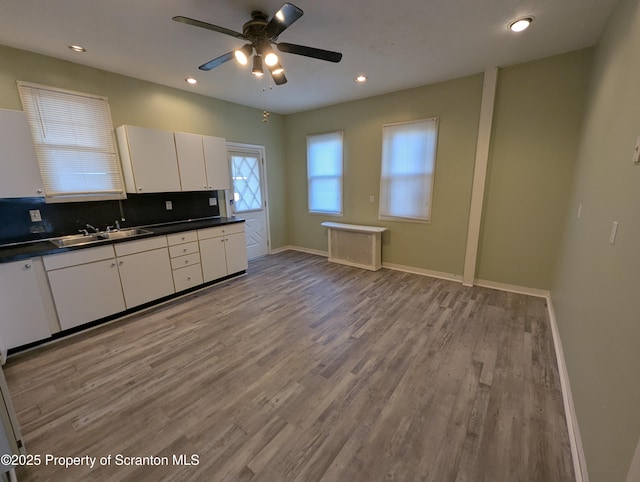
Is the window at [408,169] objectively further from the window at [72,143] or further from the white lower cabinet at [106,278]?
the window at [72,143]

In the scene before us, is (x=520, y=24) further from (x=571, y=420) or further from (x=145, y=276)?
(x=145, y=276)

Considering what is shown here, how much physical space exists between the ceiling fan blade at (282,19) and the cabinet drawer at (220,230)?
2.50m

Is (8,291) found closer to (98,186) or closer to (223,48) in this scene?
(98,186)

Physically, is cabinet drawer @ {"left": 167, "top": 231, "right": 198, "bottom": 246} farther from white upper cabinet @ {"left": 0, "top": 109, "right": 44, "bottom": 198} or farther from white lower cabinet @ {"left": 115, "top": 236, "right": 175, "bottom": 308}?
white upper cabinet @ {"left": 0, "top": 109, "right": 44, "bottom": 198}

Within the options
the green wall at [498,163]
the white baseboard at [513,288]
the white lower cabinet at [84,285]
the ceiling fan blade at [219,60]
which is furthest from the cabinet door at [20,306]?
the white baseboard at [513,288]

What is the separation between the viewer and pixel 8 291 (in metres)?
2.27

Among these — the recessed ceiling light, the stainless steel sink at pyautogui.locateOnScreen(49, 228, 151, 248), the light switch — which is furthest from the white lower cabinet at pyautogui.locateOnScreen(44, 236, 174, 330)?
the recessed ceiling light

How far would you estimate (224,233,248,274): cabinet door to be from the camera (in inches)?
159

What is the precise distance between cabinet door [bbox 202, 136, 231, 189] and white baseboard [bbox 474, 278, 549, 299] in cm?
407

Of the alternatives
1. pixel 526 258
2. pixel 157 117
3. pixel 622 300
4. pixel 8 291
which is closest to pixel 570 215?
pixel 526 258

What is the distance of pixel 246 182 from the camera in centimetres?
490

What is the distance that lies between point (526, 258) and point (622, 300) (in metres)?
2.56

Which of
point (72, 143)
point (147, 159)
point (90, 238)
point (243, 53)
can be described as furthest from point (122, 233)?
point (243, 53)

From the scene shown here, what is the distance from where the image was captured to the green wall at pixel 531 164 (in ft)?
9.55
